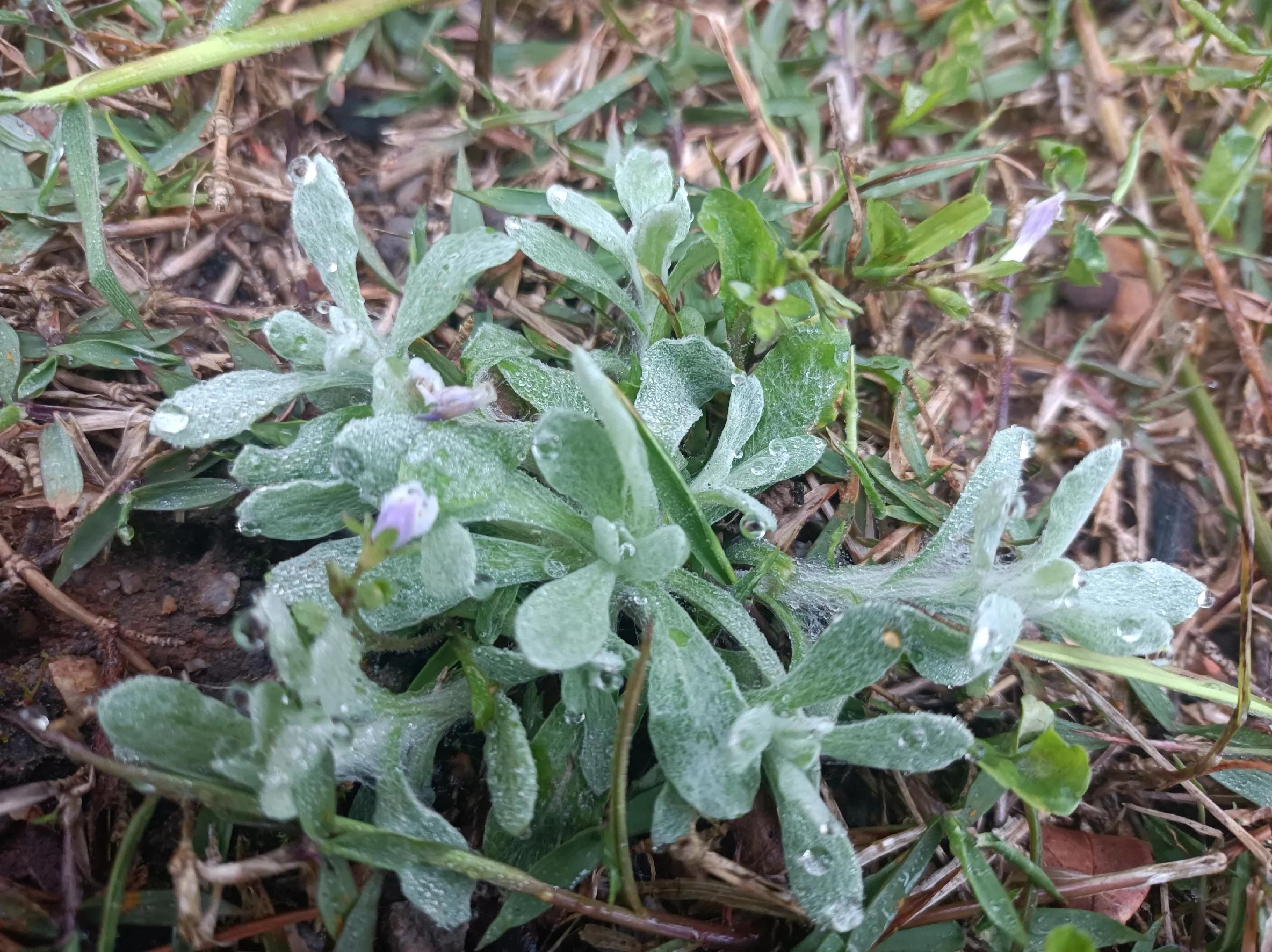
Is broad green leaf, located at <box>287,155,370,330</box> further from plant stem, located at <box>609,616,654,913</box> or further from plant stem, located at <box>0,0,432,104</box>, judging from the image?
plant stem, located at <box>609,616,654,913</box>

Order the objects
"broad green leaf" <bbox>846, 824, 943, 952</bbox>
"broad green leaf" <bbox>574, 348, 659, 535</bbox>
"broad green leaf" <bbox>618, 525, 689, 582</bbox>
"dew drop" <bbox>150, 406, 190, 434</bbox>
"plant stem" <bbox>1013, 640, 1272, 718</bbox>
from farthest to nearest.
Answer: "plant stem" <bbox>1013, 640, 1272, 718</bbox>
"broad green leaf" <bbox>846, 824, 943, 952</bbox>
"dew drop" <bbox>150, 406, 190, 434</bbox>
"broad green leaf" <bbox>618, 525, 689, 582</bbox>
"broad green leaf" <bbox>574, 348, 659, 535</bbox>

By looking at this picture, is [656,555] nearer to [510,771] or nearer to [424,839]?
[510,771]

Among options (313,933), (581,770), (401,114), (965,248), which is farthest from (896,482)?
(401,114)

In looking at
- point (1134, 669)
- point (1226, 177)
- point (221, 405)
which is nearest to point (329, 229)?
point (221, 405)

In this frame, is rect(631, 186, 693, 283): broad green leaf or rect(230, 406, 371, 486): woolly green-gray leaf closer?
rect(230, 406, 371, 486): woolly green-gray leaf

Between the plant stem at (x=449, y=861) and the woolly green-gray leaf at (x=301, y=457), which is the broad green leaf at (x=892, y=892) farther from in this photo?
the woolly green-gray leaf at (x=301, y=457)

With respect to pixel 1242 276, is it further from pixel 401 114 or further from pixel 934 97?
pixel 401 114

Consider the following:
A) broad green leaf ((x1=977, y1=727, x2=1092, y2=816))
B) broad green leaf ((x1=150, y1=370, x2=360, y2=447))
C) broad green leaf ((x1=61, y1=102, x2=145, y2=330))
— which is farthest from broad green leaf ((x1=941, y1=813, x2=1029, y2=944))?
broad green leaf ((x1=61, y1=102, x2=145, y2=330))
